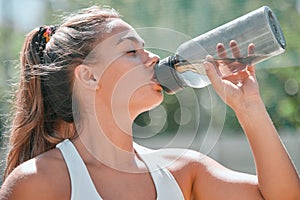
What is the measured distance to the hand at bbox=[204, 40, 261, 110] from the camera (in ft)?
4.21

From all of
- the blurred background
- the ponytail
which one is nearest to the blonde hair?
the ponytail

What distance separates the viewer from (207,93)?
2.38 m

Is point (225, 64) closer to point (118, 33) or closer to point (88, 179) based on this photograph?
point (118, 33)

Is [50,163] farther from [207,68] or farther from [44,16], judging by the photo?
[44,16]

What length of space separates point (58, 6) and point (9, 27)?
23 centimetres

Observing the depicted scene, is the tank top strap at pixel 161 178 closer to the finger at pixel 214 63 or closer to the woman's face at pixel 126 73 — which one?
the woman's face at pixel 126 73

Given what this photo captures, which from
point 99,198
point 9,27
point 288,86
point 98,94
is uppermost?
point 98,94

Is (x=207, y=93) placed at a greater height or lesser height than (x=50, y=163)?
lesser

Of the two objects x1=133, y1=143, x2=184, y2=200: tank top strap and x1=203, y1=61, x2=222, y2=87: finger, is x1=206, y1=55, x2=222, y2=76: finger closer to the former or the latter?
x1=203, y1=61, x2=222, y2=87: finger

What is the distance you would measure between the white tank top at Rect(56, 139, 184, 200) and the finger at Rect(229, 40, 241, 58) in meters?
0.26

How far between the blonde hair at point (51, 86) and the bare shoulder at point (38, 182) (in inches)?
5.1

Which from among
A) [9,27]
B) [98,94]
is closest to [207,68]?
[98,94]

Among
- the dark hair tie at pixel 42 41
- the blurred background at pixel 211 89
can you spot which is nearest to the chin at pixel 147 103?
the dark hair tie at pixel 42 41

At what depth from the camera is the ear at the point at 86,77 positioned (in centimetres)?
136
